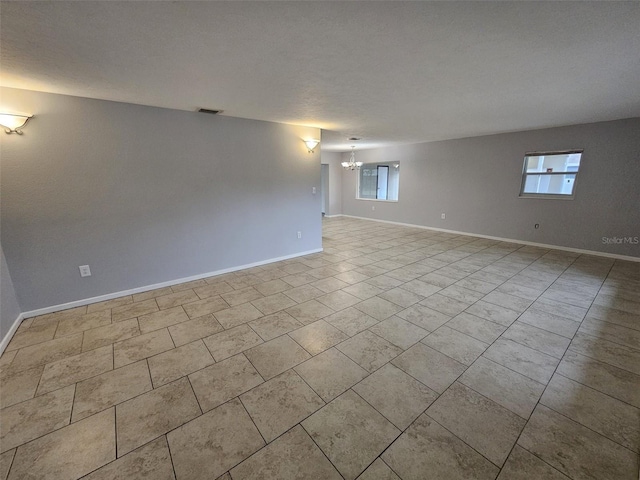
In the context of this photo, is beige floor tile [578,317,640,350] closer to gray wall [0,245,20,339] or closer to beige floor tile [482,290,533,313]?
beige floor tile [482,290,533,313]

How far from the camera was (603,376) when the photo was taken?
186 cm

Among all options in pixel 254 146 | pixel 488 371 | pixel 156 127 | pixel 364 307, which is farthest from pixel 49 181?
pixel 488 371

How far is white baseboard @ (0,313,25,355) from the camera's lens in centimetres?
222

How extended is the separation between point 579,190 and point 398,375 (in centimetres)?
527

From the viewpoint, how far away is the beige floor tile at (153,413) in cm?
145

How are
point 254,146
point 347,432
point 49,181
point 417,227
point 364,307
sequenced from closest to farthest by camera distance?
1. point 347,432
2. point 49,181
3. point 364,307
4. point 254,146
5. point 417,227

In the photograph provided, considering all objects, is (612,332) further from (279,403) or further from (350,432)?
(279,403)

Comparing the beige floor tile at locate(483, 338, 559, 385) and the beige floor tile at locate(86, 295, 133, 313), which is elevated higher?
the beige floor tile at locate(86, 295, 133, 313)

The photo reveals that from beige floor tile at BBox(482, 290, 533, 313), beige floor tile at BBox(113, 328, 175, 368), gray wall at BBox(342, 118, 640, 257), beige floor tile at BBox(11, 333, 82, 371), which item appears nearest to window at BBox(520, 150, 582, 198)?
gray wall at BBox(342, 118, 640, 257)

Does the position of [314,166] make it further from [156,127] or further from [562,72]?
[562,72]

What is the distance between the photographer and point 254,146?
154 inches

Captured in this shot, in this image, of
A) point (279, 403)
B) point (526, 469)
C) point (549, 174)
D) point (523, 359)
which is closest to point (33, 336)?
point (279, 403)

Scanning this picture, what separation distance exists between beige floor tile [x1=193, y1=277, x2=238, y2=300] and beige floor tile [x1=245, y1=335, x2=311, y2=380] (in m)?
1.33

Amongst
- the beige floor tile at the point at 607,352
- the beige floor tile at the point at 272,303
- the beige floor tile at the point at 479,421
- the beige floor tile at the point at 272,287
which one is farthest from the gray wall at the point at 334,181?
the beige floor tile at the point at 479,421
